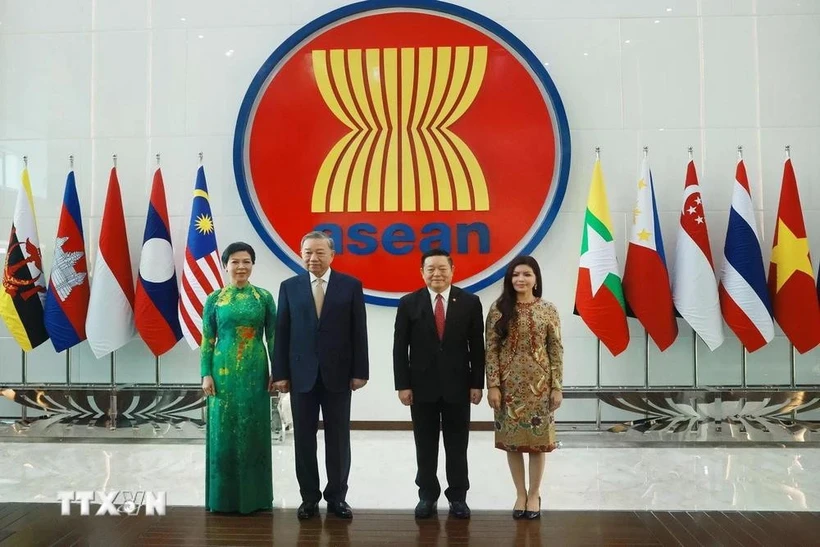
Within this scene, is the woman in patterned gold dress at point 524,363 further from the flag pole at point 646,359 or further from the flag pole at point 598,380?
the flag pole at point 646,359

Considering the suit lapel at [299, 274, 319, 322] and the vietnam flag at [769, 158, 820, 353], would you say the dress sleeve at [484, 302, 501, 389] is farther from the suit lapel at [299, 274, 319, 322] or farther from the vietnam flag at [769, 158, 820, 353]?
the vietnam flag at [769, 158, 820, 353]

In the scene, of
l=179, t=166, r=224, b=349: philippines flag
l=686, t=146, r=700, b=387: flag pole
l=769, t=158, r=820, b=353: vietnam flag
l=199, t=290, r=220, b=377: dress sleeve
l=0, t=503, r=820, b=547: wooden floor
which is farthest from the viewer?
l=686, t=146, r=700, b=387: flag pole

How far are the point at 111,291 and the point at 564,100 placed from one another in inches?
143

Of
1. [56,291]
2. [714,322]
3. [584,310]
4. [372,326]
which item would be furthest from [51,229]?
[714,322]

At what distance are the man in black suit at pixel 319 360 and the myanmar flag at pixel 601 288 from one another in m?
2.10

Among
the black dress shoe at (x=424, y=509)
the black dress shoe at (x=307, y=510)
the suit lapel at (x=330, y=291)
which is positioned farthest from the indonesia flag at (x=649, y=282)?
the black dress shoe at (x=307, y=510)

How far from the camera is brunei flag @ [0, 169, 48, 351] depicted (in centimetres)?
479

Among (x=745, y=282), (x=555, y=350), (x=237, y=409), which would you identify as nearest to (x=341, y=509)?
(x=237, y=409)

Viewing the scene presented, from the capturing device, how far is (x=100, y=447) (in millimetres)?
4520

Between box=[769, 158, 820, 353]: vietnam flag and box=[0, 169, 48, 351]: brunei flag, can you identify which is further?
box=[0, 169, 48, 351]: brunei flag

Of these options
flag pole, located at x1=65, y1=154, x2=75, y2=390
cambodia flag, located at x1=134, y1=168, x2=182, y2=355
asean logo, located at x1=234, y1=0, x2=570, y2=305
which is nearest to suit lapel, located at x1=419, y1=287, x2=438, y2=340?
asean logo, located at x1=234, y1=0, x2=570, y2=305

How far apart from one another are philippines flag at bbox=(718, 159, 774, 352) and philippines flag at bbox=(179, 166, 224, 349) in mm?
3593

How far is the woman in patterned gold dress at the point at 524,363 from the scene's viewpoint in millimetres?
2988

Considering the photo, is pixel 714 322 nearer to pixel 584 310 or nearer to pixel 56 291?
pixel 584 310
